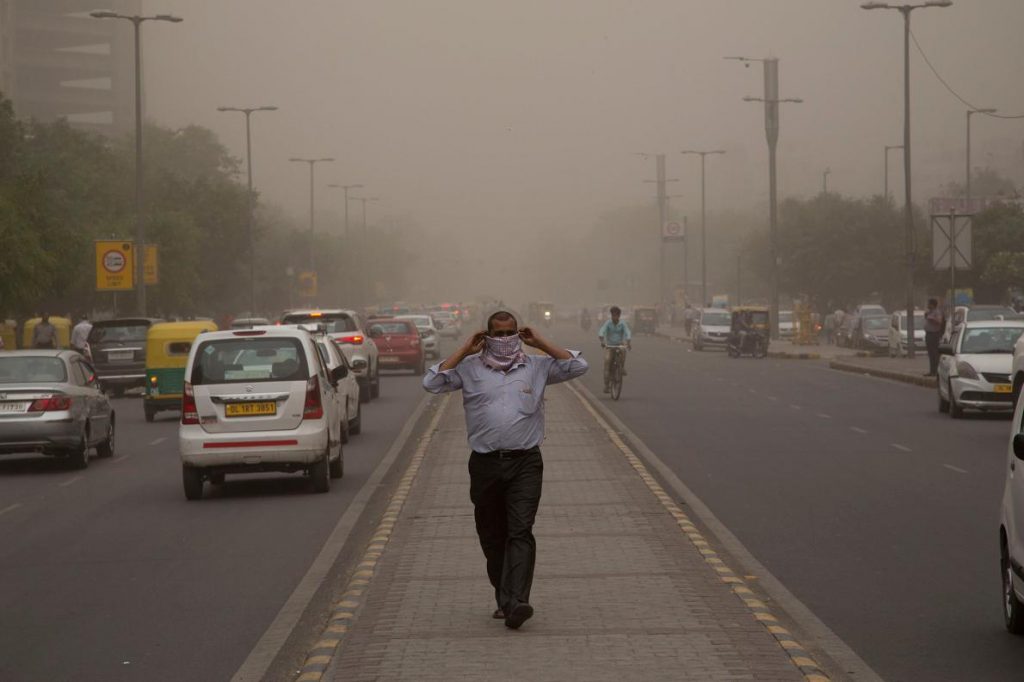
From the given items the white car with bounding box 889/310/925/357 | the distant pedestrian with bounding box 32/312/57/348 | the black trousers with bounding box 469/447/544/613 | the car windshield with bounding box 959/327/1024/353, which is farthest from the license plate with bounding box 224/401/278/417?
the white car with bounding box 889/310/925/357

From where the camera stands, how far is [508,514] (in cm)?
979

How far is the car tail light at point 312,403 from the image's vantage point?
18.5m

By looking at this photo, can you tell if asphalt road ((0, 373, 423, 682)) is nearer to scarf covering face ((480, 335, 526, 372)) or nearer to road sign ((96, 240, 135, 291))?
scarf covering face ((480, 335, 526, 372))

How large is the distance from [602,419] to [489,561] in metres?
20.0

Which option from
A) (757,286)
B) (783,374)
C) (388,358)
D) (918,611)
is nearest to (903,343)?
(783,374)

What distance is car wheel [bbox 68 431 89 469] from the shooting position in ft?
74.1

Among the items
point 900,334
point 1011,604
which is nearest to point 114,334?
point 900,334

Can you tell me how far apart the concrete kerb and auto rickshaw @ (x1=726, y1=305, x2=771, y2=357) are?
10.0 m

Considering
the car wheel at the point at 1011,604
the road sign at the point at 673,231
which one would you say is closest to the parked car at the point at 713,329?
the car wheel at the point at 1011,604

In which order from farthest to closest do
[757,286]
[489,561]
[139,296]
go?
[757,286]
[139,296]
[489,561]

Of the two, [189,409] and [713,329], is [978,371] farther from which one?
[713,329]

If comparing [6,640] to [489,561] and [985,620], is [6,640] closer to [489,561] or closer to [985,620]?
[489,561]

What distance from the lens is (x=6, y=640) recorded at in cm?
1016

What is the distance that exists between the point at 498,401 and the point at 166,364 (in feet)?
79.4
